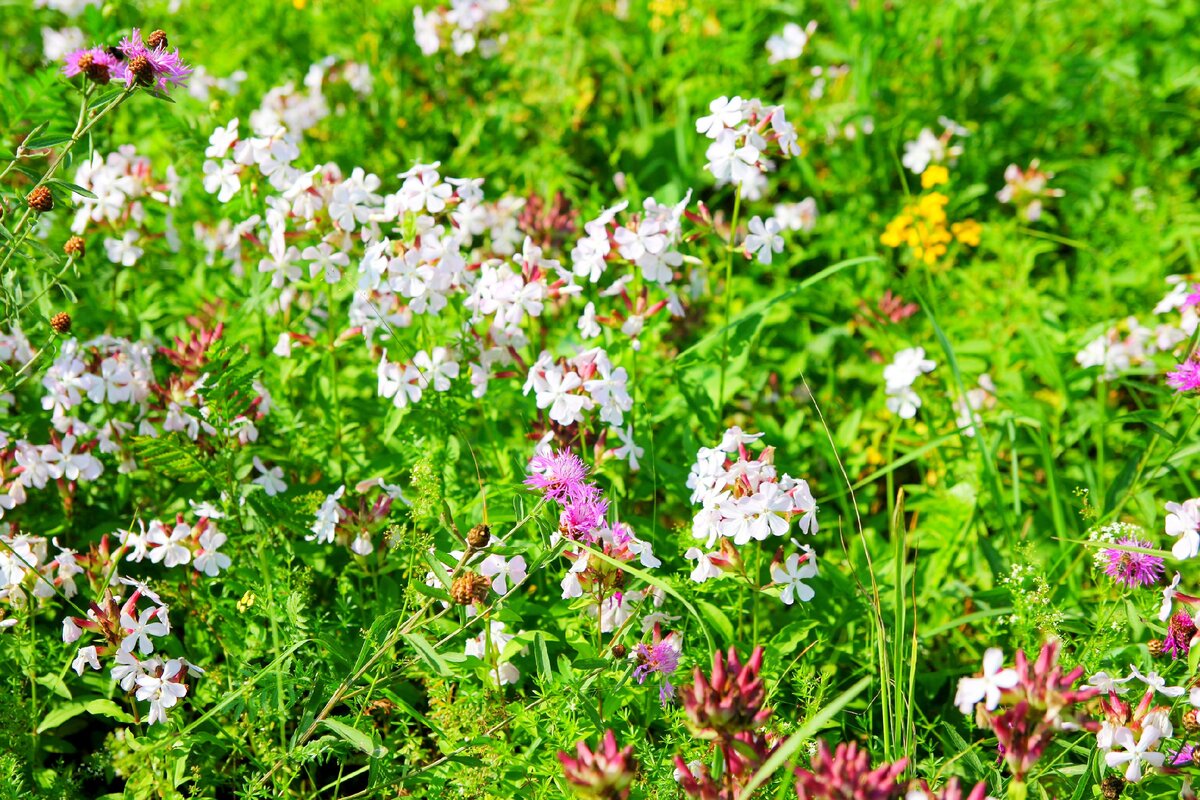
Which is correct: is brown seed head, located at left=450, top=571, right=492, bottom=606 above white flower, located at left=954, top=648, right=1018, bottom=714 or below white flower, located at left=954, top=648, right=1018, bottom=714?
above

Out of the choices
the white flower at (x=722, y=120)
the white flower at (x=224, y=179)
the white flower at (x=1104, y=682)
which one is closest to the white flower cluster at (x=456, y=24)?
the white flower at (x=224, y=179)

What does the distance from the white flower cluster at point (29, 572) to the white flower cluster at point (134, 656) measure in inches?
6.9

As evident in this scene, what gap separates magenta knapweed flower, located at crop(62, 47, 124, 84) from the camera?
221 cm

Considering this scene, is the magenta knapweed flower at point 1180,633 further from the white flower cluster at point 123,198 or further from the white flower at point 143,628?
the white flower cluster at point 123,198

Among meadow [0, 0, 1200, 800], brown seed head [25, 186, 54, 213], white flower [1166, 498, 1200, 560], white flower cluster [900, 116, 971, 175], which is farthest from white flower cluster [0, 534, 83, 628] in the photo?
white flower cluster [900, 116, 971, 175]

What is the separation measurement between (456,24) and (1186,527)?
11.1 ft

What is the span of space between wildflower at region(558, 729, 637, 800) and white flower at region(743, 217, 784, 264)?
149 cm

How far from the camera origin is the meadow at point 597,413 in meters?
2.17

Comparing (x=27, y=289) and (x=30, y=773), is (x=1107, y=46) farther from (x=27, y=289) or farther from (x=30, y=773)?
(x=30, y=773)

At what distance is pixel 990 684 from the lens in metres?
1.73

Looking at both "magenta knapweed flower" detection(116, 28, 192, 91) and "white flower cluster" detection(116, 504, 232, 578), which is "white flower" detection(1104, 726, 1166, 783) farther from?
"magenta knapweed flower" detection(116, 28, 192, 91)

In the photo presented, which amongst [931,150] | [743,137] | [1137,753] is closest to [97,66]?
[743,137]

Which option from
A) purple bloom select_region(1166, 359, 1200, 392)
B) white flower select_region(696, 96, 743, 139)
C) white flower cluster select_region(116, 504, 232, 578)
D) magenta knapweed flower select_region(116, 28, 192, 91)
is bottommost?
purple bloom select_region(1166, 359, 1200, 392)

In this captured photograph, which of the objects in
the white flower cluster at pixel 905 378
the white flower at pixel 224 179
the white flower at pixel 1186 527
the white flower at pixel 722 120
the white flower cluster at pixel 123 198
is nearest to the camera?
the white flower at pixel 1186 527
